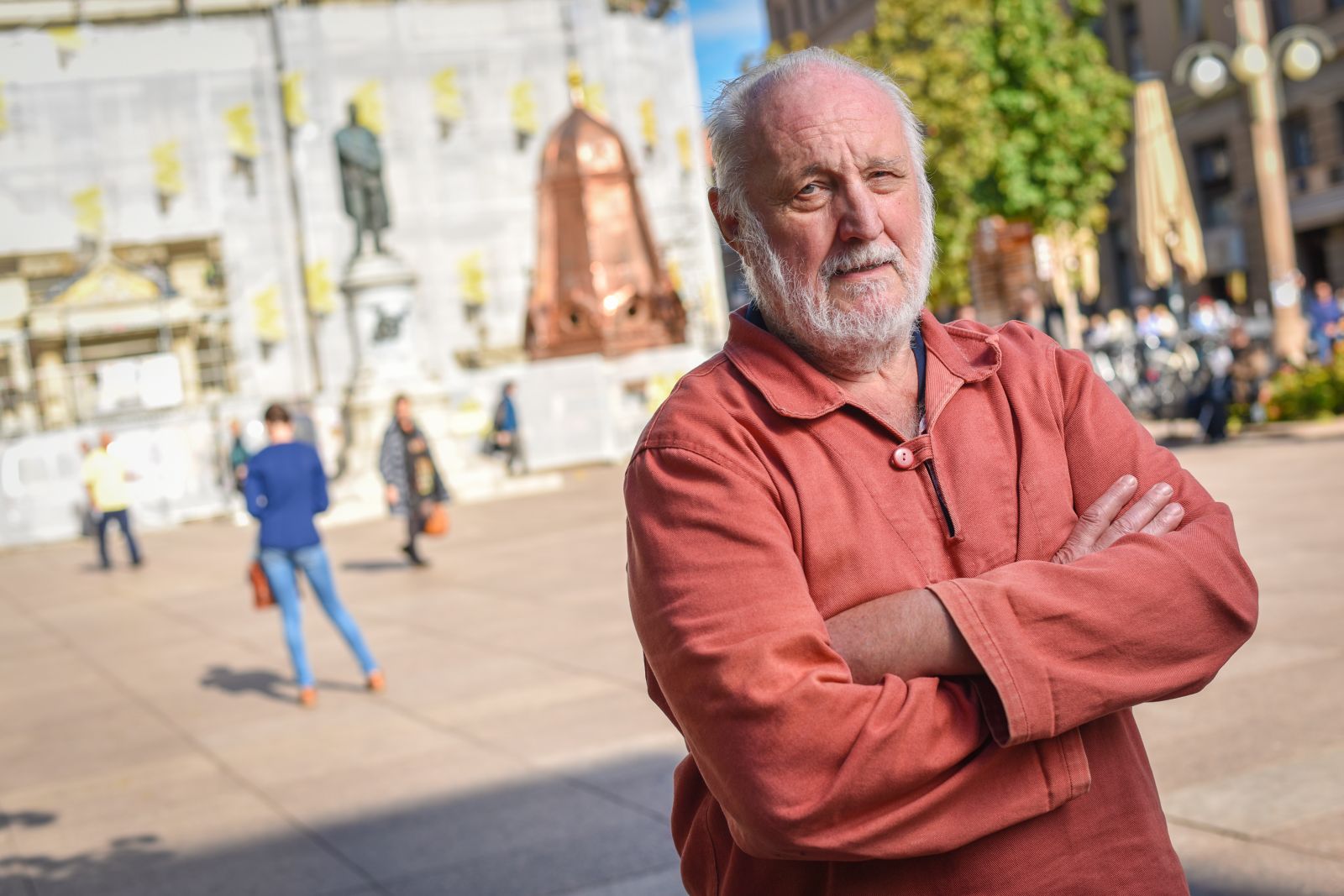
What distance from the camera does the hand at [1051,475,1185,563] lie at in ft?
7.10

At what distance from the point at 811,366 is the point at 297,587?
8.47m

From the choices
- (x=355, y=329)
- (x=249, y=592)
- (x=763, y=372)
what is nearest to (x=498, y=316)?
(x=355, y=329)

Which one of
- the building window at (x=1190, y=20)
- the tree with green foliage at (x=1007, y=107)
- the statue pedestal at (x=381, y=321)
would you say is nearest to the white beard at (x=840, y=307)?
the statue pedestal at (x=381, y=321)

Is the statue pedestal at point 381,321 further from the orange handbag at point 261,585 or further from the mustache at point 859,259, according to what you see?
the mustache at point 859,259

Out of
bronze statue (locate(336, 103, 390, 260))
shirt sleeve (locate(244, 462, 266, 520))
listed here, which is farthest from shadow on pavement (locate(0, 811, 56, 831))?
bronze statue (locate(336, 103, 390, 260))

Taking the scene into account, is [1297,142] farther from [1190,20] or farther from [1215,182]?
[1190,20]

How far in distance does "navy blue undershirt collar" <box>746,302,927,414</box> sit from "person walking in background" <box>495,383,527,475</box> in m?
25.5

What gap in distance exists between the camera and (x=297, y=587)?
400 inches

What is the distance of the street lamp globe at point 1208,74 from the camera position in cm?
1786

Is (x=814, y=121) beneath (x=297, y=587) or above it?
above

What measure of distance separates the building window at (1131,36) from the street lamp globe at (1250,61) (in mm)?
30906

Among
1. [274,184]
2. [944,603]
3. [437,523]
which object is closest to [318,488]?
[437,523]

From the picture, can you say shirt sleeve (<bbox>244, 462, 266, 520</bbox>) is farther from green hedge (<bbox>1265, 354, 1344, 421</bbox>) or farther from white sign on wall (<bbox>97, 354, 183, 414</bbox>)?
white sign on wall (<bbox>97, 354, 183, 414</bbox>)

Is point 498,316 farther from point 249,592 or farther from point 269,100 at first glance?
point 249,592
